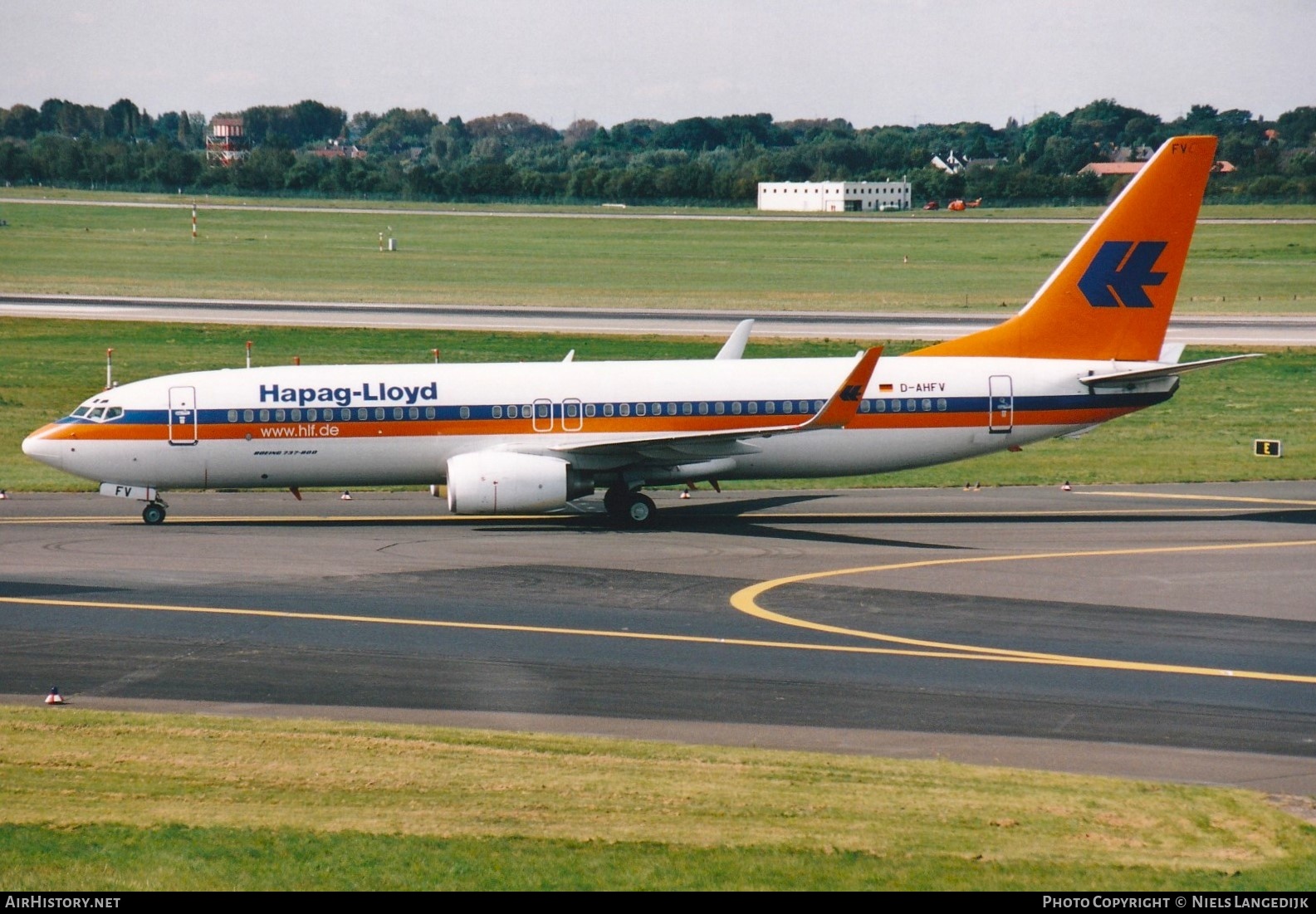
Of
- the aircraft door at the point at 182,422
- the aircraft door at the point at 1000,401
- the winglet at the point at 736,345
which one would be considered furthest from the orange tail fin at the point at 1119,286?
the aircraft door at the point at 182,422

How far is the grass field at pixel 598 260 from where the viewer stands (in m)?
94.2

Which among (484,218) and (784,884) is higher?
(484,218)

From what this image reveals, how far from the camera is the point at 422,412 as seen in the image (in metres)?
37.0

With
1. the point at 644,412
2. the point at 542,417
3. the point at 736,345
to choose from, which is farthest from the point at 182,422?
the point at 736,345

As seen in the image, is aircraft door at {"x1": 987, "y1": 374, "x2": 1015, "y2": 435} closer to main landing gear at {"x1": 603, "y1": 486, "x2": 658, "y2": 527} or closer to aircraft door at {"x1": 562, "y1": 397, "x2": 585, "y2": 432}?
main landing gear at {"x1": 603, "y1": 486, "x2": 658, "y2": 527}

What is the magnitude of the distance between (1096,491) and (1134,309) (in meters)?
5.53

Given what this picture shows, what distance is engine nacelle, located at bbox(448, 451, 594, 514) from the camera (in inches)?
1398

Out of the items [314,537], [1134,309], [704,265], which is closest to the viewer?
[314,537]

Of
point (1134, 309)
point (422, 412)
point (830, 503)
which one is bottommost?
point (830, 503)

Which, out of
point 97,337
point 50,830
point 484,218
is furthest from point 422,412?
point 484,218

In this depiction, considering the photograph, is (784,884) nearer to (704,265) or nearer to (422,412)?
(422,412)

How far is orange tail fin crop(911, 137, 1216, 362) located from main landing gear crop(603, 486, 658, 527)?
8893 mm

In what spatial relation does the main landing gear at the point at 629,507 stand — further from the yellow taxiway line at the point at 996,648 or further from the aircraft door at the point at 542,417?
the yellow taxiway line at the point at 996,648

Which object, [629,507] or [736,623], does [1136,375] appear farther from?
[736,623]
